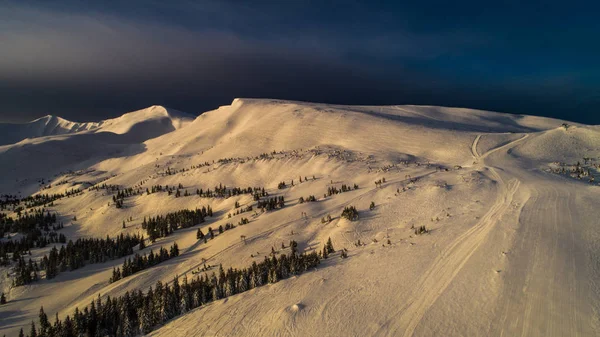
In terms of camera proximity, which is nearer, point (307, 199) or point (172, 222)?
point (307, 199)

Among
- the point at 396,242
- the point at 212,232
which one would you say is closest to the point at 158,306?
the point at 396,242

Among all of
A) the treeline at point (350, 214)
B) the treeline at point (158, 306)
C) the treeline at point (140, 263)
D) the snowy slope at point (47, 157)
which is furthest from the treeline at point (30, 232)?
the snowy slope at point (47, 157)

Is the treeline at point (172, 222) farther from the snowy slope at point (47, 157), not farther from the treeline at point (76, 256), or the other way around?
the snowy slope at point (47, 157)

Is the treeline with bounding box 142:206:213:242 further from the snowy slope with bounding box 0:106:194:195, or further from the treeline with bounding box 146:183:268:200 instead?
the snowy slope with bounding box 0:106:194:195

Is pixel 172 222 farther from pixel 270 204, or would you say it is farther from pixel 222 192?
pixel 270 204

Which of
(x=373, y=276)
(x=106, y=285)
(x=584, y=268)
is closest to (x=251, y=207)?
(x=106, y=285)
